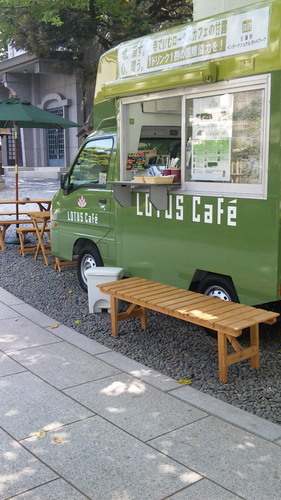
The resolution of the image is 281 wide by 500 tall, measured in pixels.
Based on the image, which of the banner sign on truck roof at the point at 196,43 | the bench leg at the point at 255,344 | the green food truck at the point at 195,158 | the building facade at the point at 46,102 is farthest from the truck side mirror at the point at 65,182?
the building facade at the point at 46,102

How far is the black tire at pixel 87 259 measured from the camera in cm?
675

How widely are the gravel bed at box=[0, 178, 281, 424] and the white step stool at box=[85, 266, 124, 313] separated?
0.37 feet

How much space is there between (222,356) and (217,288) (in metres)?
1.02

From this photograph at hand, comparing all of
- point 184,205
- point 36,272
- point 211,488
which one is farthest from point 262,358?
point 36,272

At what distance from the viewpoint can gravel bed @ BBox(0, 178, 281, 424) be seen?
406 centimetres

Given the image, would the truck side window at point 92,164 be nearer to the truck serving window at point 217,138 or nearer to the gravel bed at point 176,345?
the truck serving window at point 217,138

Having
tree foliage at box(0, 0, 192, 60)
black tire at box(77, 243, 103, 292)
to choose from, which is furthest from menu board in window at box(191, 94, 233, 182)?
tree foliage at box(0, 0, 192, 60)

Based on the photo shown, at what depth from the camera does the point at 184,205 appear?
16.8ft

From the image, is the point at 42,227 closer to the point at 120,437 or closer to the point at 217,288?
the point at 217,288

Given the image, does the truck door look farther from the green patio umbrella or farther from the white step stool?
the green patio umbrella

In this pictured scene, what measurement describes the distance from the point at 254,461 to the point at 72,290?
4.53 meters

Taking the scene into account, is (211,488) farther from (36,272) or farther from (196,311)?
(36,272)

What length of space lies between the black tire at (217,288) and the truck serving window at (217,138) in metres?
0.81

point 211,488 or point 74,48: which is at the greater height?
point 74,48
